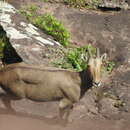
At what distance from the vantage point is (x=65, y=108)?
395 inches

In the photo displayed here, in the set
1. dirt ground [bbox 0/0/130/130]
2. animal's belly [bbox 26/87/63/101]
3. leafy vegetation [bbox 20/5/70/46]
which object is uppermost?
leafy vegetation [bbox 20/5/70/46]

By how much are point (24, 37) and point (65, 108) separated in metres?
3.18

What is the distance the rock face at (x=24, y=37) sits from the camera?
38.8 feet

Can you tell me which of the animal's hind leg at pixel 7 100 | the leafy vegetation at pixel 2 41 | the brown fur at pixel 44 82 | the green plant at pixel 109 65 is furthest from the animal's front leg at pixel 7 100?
the green plant at pixel 109 65

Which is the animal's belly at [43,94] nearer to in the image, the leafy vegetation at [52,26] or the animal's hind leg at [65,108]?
the animal's hind leg at [65,108]

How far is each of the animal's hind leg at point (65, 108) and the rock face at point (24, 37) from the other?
2052 millimetres

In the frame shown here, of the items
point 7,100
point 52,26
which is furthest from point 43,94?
point 52,26

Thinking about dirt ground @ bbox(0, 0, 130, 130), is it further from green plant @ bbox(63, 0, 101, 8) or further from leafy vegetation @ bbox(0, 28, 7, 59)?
leafy vegetation @ bbox(0, 28, 7, 59)

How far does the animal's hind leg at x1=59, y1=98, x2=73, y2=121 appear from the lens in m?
9.95

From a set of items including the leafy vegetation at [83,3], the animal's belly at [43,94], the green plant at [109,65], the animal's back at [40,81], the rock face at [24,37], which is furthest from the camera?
the leafy vegetation at [83,3]

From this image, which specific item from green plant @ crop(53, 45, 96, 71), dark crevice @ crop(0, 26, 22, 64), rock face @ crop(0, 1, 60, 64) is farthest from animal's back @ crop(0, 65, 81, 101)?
dark crevice @ crop(0, 26, 22, 64)

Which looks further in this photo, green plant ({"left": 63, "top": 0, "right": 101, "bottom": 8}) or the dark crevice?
green plant ({"left": 63, "top": 0, "right": 101, "bottom": 8})

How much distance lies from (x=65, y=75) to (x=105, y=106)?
71.2 inches

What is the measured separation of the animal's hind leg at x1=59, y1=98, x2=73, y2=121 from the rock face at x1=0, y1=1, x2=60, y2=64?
2.05 metres
